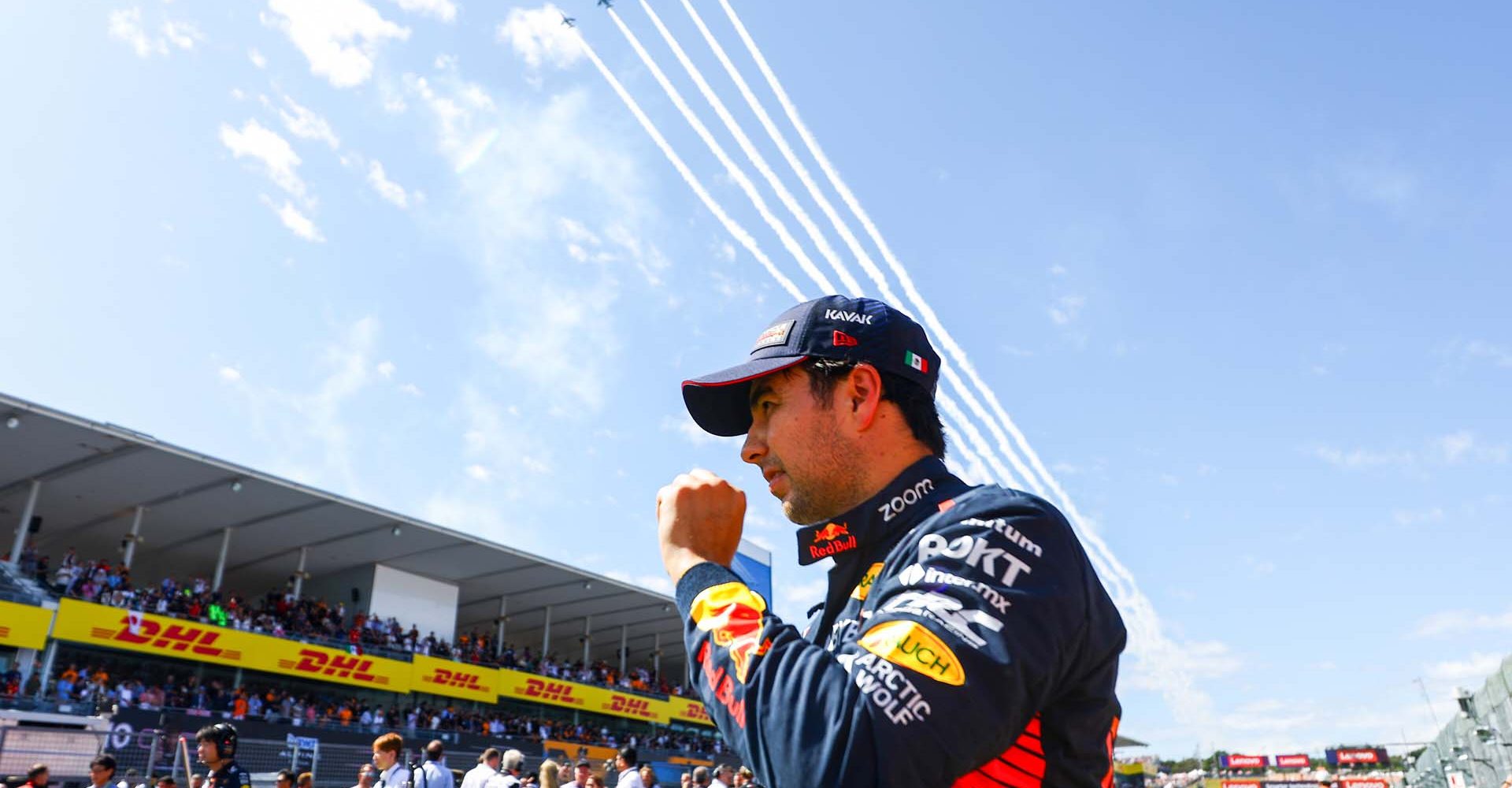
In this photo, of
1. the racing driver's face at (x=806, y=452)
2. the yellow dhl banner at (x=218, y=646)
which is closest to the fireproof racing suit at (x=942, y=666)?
the racing driver's face at (x=806, y=452)

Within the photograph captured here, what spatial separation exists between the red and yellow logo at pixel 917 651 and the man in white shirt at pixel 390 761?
34.7 feet

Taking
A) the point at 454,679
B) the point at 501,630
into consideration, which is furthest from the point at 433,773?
the point at 501,630

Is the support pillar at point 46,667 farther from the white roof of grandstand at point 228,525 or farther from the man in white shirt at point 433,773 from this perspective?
the man in white shirt at point 433,773

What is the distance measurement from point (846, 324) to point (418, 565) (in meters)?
40.2

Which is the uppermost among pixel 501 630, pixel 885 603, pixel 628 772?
pixel 501 630

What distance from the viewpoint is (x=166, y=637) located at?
27.1 meters

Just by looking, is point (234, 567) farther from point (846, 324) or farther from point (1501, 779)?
point (1501, 779)

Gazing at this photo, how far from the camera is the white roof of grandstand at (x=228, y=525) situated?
26.8m

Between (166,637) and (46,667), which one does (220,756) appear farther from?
(166,637)

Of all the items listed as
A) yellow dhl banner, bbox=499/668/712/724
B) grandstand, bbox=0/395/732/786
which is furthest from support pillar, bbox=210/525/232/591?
yellow dhl banner, bbox=499/668/712/724

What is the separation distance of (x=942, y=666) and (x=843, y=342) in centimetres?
73

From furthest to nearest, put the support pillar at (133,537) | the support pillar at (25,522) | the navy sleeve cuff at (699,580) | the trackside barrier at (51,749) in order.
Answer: the support pillar at (133,537) → the support pillar at (25,522) → the trackside barrier at (51,749) → the navy sleeve cuff at (699,580)

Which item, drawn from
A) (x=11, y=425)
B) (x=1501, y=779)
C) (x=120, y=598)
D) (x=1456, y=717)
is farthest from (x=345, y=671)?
A: (x=1456, y=717)

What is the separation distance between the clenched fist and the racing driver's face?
0.74 ft
